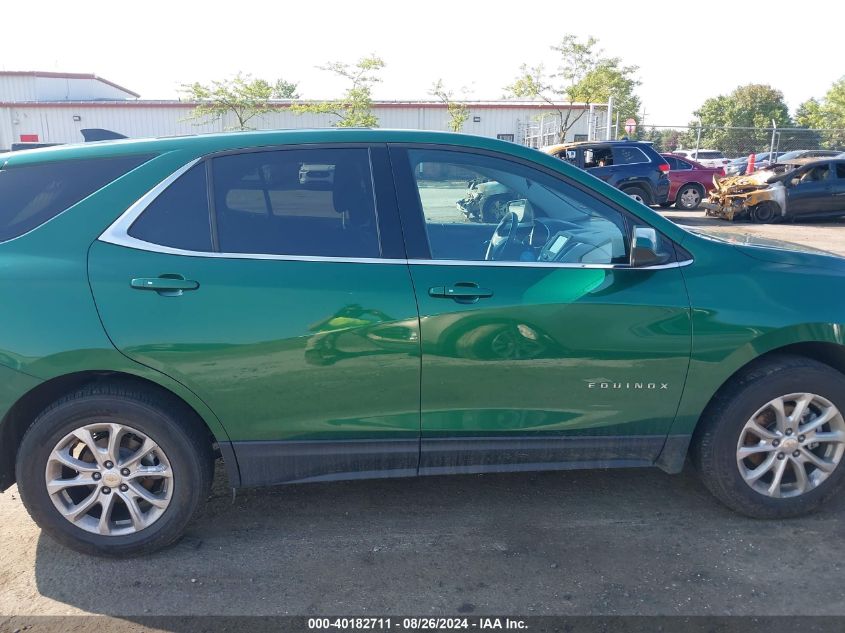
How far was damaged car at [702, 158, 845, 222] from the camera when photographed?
16.3 m

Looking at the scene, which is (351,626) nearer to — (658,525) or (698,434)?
(658,525)

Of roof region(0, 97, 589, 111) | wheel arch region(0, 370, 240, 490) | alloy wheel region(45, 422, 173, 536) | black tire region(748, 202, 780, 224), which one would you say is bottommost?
alloy wheel region(45, 422, 173, 536)

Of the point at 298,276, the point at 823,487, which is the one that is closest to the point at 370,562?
the point at 298,276

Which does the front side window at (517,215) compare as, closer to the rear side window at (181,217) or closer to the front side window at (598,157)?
the rear side window at (181,217)

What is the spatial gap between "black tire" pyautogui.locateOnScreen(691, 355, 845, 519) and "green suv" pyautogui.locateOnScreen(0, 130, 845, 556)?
0.01 meters

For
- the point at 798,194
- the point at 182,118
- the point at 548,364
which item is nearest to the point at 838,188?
the point at 798,194

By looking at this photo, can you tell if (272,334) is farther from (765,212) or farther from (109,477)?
(765,212)

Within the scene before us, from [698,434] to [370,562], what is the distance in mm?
1659

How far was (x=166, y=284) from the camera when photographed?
291 centimetres

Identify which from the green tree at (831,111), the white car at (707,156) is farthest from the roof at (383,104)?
the green tree at (831,111)

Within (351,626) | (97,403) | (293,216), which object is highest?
(293,216)

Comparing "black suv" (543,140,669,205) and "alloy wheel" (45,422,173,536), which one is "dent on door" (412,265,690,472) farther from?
"black suv" (543,140,669,205)

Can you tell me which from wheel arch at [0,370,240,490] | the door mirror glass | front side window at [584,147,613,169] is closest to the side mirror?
the door mirror glass

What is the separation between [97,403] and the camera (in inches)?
115
